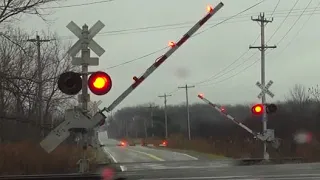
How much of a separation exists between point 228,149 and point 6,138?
71.0 ft

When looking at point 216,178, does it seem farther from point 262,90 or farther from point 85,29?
point 262,90

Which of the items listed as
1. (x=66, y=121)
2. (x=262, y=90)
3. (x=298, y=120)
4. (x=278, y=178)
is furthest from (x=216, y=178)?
(x=298, y=120)

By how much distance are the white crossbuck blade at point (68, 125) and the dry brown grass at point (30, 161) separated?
9570mm

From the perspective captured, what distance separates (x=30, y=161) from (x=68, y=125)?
11.2 meters

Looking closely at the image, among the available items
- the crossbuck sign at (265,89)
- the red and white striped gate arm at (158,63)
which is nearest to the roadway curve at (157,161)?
the red and white striped gate arm at (158,63)

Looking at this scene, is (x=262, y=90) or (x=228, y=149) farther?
(x=228, y=149)

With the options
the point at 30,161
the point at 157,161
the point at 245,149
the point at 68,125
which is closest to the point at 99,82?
the point at 68,125

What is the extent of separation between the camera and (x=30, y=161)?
19766mm

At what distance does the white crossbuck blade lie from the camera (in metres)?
9.23

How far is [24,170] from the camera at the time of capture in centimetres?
1909

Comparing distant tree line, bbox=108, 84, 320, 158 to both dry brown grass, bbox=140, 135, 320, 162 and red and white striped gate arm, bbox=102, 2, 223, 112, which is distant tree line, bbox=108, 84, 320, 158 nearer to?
dry brown grass, bbox=140, 135, 320, 162

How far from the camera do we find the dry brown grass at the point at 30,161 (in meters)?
18.9

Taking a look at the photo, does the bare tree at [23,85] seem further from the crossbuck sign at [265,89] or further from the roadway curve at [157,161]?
the crossbuck sign at [265,89]

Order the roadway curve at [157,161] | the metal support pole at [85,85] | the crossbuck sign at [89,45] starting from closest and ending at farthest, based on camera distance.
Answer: the metal support pole at [85,85] → the crossbuck sign at [89,45] → the roadway curve at [157,161]
